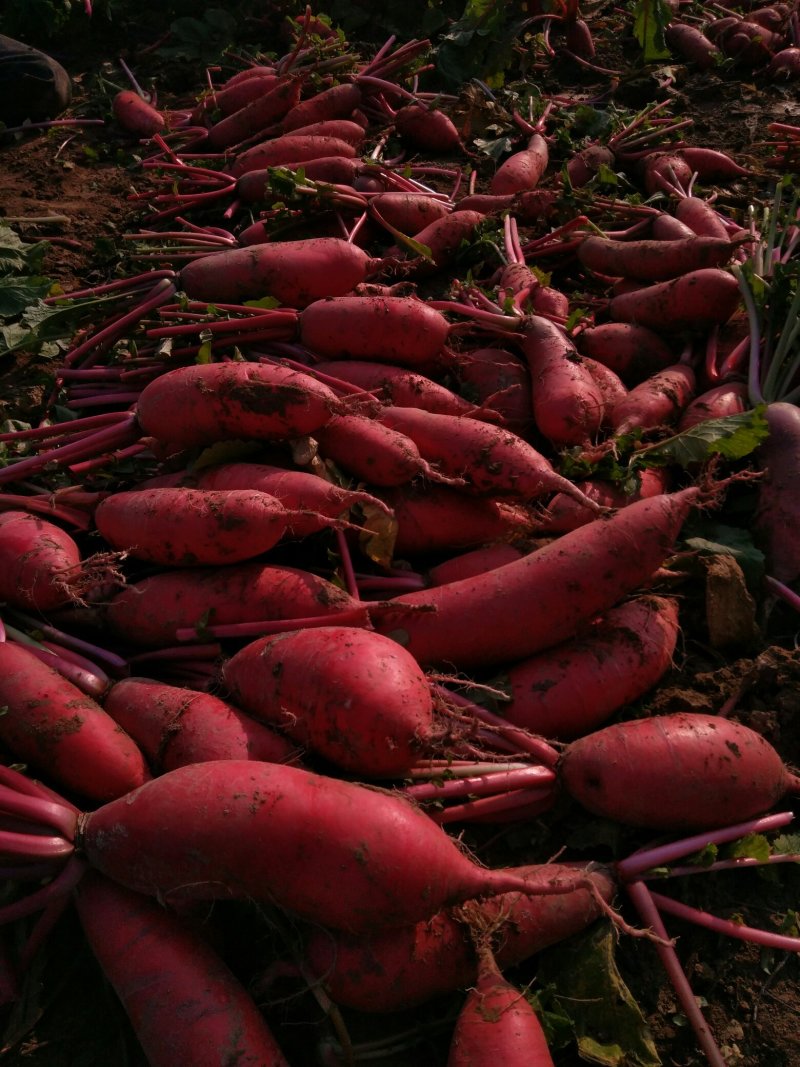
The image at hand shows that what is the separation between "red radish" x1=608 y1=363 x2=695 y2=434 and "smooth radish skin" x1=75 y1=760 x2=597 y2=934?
2.07 meters

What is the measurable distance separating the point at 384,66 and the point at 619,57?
8.23 ft

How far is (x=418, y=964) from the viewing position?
2.05m

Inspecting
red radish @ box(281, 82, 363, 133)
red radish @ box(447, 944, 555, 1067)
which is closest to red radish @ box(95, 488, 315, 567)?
red radish @ box(447, 944, 555, 1067)

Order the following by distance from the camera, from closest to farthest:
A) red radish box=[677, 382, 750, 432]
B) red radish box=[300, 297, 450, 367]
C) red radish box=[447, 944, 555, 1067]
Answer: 1. red radish box=[447, 944, 555, 1067]
2. red radish box=[677, 382, 750, 432]
3. red radish box=[300, 297, 450, 367]

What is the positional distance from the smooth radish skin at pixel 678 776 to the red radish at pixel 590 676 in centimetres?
21

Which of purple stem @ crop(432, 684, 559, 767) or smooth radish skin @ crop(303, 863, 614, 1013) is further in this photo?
purple stem @ crop(432, 684, 559, 767)

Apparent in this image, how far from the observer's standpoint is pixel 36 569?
285 centimetres

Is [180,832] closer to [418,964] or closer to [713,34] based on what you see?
[418,964]

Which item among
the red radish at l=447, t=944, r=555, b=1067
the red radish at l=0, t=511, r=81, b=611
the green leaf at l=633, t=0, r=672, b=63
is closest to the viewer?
the red radish at l=447, t=944, r=555, b=1067

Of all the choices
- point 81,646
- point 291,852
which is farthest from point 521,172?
point 291,852

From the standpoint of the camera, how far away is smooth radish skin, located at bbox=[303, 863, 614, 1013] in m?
2.04

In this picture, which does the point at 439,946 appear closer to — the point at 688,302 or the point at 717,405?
the point at 717,405

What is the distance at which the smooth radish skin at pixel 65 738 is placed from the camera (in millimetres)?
2373

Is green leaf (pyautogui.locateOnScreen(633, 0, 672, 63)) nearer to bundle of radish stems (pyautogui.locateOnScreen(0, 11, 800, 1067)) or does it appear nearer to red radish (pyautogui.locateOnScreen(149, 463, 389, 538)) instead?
bundle of radish stems (pyautogui.locateOnScreen(0, 11, 800, 1067))
